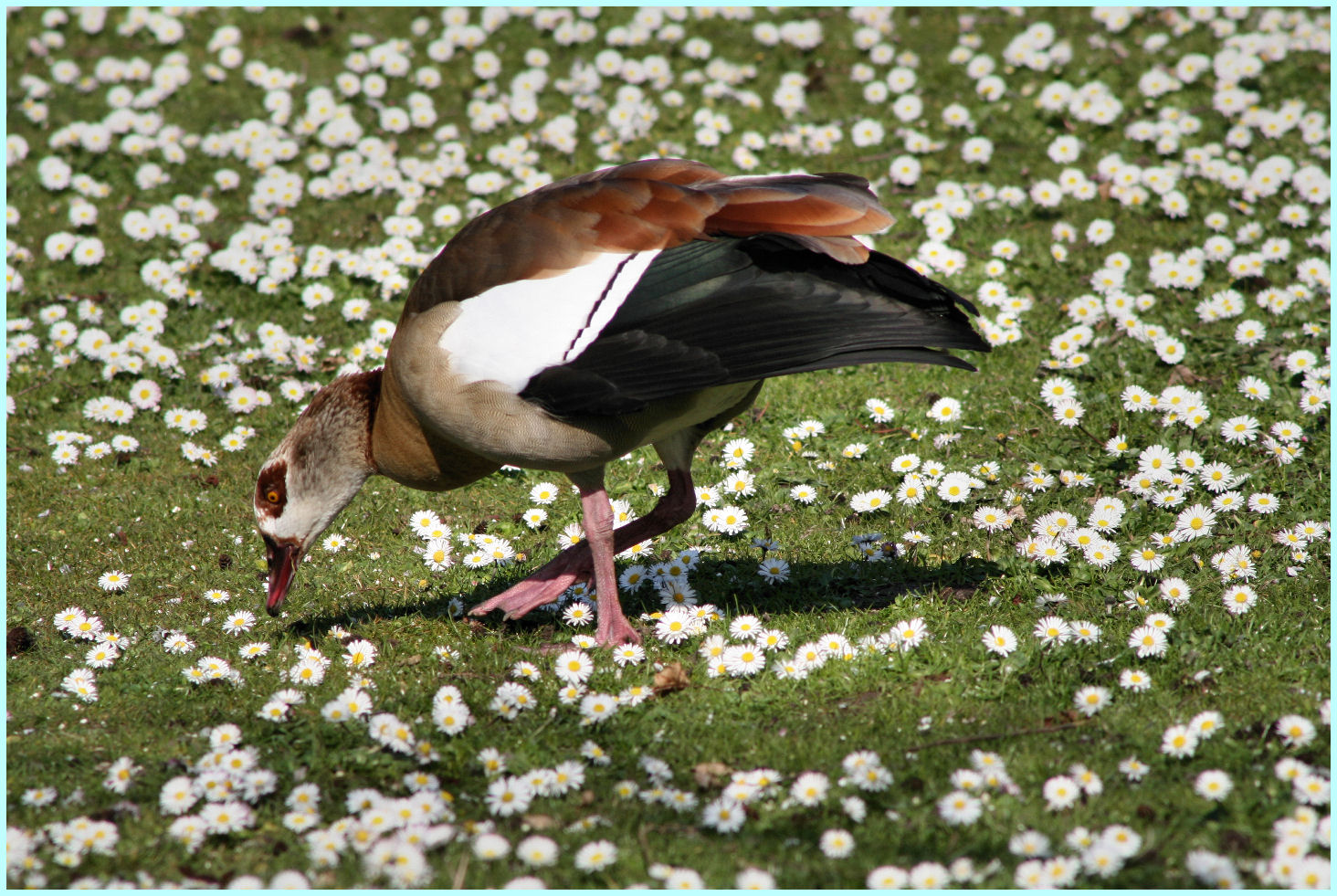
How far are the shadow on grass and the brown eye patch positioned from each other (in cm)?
55

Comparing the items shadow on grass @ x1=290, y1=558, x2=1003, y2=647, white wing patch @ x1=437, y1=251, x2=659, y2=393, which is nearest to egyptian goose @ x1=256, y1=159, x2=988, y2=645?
white wing patch @ x1=437, y1=251, x2=659, y2=393

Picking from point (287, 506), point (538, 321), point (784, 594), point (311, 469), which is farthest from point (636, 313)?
point (287, 506)

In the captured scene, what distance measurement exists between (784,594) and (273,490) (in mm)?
2253

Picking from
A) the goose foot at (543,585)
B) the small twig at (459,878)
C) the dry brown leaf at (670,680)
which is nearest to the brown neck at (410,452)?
the goose foot at (543,585)

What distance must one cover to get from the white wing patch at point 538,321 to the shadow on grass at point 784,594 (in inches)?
50.9

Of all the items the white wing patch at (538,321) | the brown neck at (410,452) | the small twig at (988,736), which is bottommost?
the small twig at (988,736)

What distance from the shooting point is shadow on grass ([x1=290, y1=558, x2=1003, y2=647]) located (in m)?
5.42

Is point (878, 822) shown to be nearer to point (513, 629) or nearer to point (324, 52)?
point (513, 629)

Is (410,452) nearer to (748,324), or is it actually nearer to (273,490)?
(273,490)

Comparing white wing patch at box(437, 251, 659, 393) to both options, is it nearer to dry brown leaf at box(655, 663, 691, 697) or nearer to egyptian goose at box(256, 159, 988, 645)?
egyptian goose at box(256, 159, 988, 645)

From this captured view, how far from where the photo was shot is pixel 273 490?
5402 mm

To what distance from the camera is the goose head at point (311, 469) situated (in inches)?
212

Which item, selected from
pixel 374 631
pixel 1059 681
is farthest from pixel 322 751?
pixel 1059 681

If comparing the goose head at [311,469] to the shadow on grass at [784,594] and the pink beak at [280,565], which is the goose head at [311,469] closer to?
the pink beak at [280,565]
